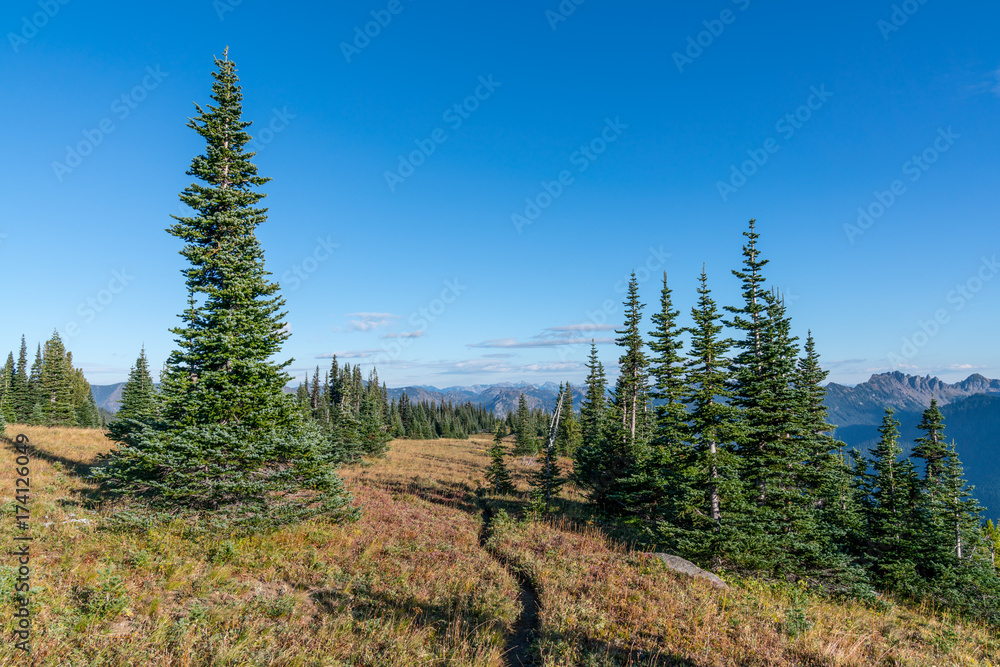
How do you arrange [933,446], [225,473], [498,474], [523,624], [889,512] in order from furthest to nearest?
[498,474], [933,446], [889,512], [225,473], [523,624]

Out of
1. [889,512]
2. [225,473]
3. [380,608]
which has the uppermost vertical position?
[225,473]

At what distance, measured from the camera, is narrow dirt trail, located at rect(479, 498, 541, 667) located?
7211mm

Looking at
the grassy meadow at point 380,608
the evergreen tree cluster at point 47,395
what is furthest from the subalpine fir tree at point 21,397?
the grassy meadow at point 380,608

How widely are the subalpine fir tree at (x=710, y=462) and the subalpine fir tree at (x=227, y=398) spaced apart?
12.9 metres

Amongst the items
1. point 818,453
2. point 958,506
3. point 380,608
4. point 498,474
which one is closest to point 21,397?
point 498,474

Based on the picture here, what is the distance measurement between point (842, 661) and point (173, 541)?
13509 mm

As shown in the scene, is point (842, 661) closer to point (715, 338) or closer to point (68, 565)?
point (715, 338)

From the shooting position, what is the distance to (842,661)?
674 cm

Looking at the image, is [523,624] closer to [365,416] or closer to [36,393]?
[365,416]

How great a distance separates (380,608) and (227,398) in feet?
24.3

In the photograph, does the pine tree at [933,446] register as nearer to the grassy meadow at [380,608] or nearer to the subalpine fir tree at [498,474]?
A: the grassy meadow at [380,608]

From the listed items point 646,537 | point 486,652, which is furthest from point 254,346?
point 646,537

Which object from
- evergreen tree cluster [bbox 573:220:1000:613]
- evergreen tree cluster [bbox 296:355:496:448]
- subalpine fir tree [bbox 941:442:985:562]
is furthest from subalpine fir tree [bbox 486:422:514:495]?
subalpine fir tree [bbox 941:442:985:562]

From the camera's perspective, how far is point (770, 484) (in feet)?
55.0
